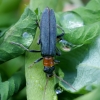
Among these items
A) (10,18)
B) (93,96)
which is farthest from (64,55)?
(10,18)

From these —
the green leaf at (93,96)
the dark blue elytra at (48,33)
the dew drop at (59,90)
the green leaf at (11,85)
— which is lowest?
the dew drop at (59,90)

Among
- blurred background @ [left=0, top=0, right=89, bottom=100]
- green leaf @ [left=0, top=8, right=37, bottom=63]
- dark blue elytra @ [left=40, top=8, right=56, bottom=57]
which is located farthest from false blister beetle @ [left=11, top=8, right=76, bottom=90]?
blurred background @ [left=0, top=0, right=89, bottom=100]

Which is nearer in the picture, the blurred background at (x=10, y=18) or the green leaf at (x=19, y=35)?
the green leaf at (x=19, y=35)

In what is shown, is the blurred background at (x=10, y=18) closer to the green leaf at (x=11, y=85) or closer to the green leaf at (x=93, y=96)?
the green leaf at (x=11, y=85)

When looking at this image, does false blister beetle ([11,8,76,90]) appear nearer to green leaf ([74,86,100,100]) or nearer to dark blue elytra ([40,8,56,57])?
dark blue elytra ([40,8,56,57])

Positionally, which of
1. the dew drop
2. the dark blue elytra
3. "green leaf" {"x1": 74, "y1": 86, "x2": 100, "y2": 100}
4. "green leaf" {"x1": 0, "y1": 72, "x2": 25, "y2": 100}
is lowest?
the dew drop

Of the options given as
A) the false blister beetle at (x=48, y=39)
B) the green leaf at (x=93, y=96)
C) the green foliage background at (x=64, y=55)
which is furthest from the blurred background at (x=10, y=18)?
the green leaf at (x=93, y=96)
